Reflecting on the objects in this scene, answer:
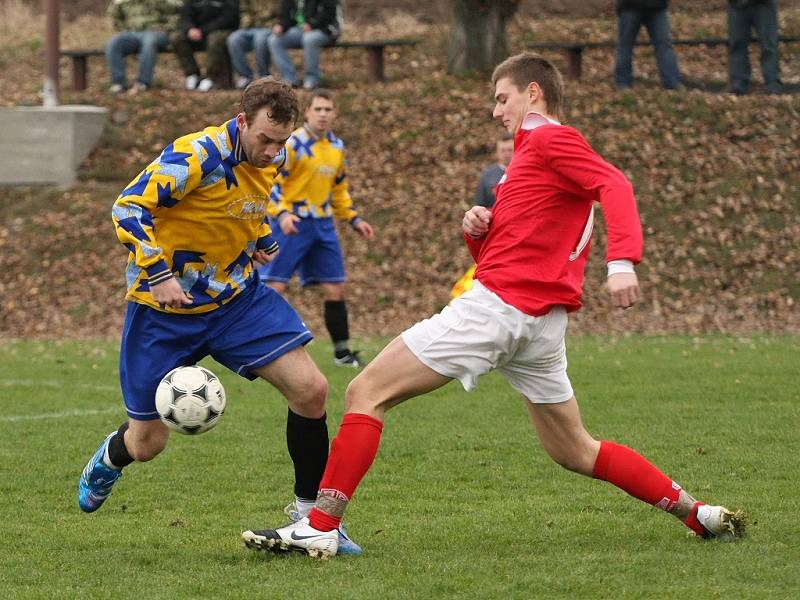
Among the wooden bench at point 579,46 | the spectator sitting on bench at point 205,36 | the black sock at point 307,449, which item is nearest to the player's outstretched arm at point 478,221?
the black sock at point 307,449

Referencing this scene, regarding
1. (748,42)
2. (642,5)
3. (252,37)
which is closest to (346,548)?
(642,5)

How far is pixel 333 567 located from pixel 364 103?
604 inches

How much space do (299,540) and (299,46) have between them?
1506cm

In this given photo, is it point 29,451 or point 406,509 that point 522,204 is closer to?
point 406,509

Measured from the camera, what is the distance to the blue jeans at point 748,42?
60.0 ft

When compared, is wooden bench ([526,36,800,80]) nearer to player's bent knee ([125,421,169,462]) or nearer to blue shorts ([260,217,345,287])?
blue shorts ([260,217,345,287])

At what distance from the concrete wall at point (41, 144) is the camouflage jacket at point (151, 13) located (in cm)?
204

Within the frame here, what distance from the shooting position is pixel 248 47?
20.4 meters

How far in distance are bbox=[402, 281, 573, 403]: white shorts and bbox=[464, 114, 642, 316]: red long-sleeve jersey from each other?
6cm

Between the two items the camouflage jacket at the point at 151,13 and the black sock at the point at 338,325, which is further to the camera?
the camouflage jacket at the point at 151,13

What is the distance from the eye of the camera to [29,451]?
818 cm

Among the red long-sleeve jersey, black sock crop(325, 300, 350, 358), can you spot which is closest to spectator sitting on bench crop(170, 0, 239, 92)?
black sock crop(325, 300, 350, 358)

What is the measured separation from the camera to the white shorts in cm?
529

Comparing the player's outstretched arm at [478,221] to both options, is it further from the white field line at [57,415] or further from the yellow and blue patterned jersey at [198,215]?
the white field line at [57,415]
